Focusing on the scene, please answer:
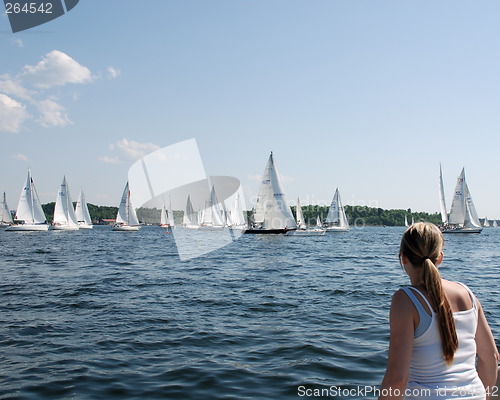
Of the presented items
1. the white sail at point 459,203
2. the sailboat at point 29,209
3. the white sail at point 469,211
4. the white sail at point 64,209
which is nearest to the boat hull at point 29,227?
the sailboat at point 29,209

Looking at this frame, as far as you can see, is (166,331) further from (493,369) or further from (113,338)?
(493,369)

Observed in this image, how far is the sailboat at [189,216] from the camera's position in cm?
11294

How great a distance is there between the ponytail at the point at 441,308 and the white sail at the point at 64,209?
3536 inches

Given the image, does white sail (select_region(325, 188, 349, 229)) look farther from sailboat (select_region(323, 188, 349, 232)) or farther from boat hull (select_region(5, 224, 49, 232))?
boat hull (select_region(5, 224, 49, 232))

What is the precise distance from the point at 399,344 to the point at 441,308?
0.35 m

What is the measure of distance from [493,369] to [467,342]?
0.49 m

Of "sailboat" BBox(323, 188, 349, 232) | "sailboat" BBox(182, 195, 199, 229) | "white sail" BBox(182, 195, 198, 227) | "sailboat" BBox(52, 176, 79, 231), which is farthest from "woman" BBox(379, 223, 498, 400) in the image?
"white sail" BBox(182, 195, 198, 227)

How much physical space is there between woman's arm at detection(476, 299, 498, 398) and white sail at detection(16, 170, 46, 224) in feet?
286

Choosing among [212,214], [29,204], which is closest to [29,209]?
[29,204]

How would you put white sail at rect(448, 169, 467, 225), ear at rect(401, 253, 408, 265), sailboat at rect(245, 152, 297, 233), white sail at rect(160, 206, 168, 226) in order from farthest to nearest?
white sail at rect(160, 206, 168, 226)
white sail at rect(448, 169, 467, 225)
sailboat at rect(245, 152, 297, 233)
ear at rect(401, 253, 408, 265)

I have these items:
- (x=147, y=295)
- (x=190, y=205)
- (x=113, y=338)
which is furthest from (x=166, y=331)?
(x=190, y=205)

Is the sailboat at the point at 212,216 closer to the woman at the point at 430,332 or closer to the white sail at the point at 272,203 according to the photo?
the white sail at the point at 272,203

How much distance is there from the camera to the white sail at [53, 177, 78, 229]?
8531 centimetres

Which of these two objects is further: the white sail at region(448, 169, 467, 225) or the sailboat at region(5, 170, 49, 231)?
the sailboat at region(5, 170, 49, 231)
